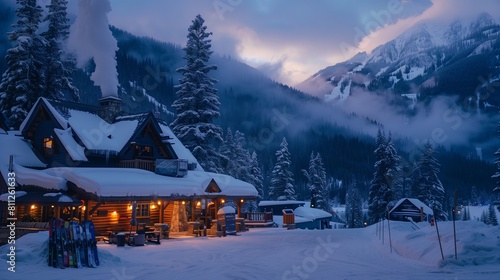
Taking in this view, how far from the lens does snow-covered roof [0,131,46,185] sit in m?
27.7

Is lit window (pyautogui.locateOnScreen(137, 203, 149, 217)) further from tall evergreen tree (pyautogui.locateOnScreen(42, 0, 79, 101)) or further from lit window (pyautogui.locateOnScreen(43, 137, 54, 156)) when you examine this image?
tall evergreen tree (pyautogui.locateOnScreen(42, 0, 79, 101))

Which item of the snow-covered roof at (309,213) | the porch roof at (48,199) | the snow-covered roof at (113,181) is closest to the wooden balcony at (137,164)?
the snow-covered roof at (113,181)

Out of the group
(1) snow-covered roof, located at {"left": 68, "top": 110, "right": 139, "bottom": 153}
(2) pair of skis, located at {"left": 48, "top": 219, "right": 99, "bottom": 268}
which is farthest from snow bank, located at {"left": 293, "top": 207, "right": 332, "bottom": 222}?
(2) pair of skis, located at {"left": 48, "top": 219, "right": 99, "bottom": 268}

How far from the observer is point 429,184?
51781 mm

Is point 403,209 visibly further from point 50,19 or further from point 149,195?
point 50,19

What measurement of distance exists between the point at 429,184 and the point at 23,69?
47.0 metres

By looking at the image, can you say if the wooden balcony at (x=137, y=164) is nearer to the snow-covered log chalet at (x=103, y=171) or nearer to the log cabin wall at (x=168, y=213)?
the snow-covered log chalet at (x=103, y=171)

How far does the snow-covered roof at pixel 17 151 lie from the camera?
2772 cm

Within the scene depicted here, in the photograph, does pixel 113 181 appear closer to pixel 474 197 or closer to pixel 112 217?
pixel 112 217

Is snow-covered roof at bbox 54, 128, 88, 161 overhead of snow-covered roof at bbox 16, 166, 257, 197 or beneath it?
overhead

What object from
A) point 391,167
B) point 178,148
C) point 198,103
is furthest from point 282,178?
point 178,148

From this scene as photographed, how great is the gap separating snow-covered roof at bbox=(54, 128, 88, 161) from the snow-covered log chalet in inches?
2.5

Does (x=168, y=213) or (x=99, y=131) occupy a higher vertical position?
(x=99, y=131)

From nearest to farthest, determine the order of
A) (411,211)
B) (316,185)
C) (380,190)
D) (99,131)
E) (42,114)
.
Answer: (42,114) → (99,131) → (411,211) → (380,190) → (316,185)
